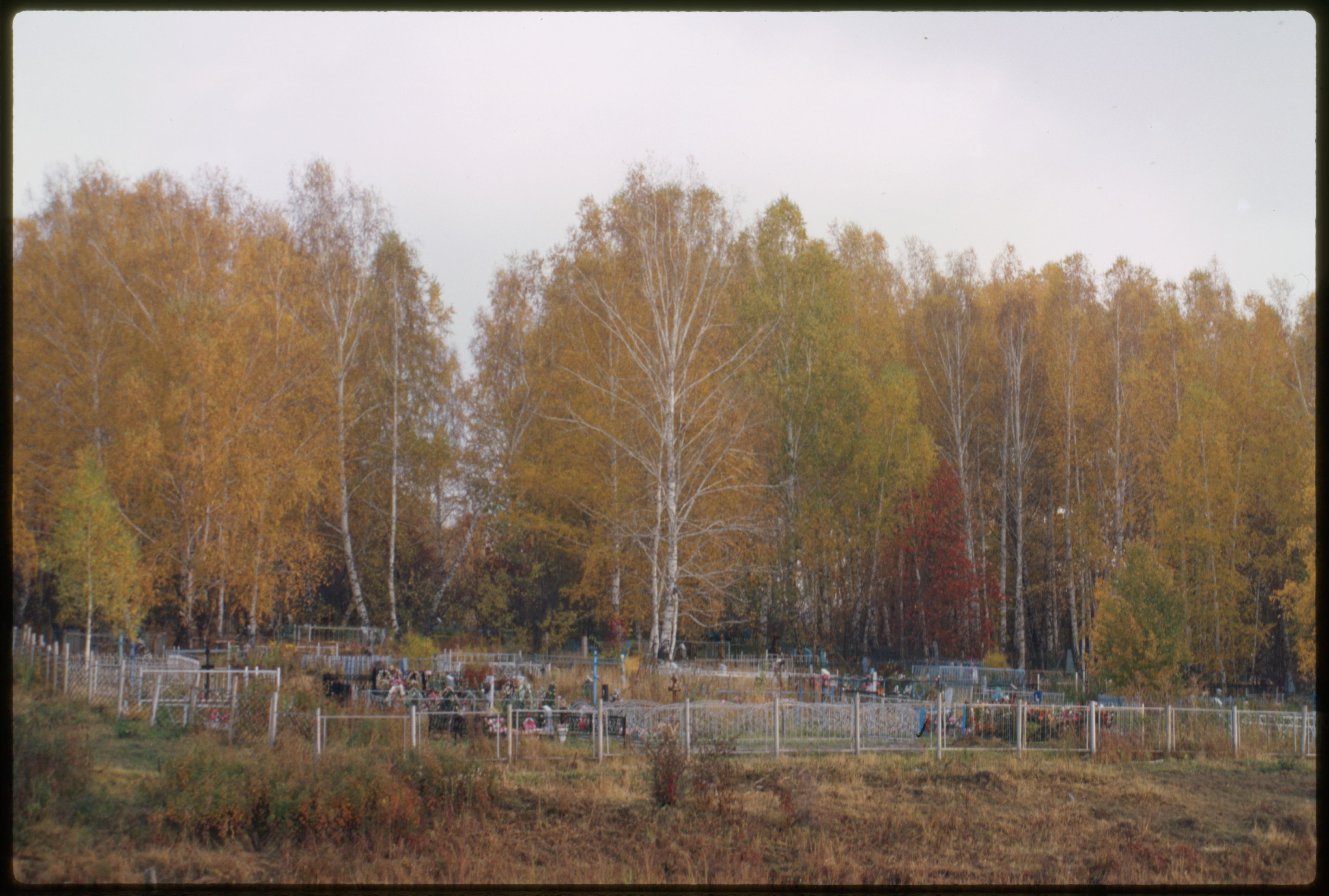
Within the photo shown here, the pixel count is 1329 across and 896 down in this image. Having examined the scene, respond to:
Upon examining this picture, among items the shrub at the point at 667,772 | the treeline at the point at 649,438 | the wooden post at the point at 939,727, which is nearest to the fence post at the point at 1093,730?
the wooden post at the point at 939,727

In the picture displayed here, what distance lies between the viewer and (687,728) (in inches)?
547

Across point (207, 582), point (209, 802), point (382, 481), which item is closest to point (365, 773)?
point (209, 802)

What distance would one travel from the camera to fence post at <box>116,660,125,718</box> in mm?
14703

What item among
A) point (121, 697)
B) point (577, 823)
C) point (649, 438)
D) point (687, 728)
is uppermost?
point (649, 438)

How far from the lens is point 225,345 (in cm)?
2255

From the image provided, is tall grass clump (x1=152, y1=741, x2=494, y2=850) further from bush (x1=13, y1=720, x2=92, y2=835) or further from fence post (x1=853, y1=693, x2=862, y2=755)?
fence post (x1=853, y1=693, x2=862, y2=755)

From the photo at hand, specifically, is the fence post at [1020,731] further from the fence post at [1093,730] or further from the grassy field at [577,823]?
the grassy field at [577,823]

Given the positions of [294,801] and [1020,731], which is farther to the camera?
[1020,731]

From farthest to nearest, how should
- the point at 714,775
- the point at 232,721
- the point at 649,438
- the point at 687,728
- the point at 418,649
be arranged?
the point at 649,438 < the point at 418,649 < the point at 687,728 < the point at 232,721 < the point at 714,775

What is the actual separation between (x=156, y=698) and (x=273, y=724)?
2848mm

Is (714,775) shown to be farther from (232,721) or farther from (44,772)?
(44,772)

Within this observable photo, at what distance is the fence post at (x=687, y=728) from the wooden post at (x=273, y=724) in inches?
224

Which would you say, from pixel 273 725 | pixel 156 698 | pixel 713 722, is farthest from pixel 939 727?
pixel 156 698

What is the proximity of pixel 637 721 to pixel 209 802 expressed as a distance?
727 cm
